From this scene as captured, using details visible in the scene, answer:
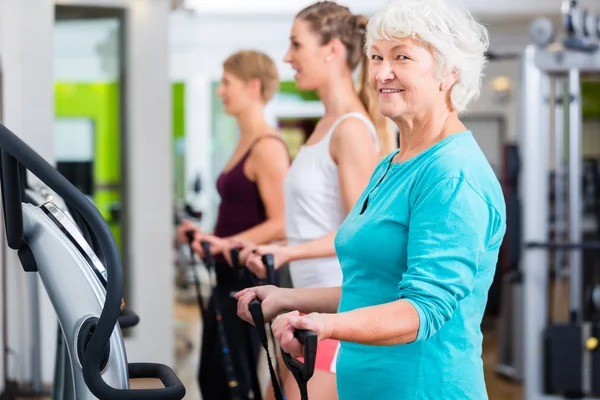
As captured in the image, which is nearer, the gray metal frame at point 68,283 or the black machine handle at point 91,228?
the black machine handle at point 91,228

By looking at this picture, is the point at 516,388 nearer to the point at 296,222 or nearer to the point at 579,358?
the point at 579,358

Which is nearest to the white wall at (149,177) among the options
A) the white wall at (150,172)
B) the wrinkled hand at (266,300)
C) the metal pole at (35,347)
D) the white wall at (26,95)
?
the white wall at (150,172)

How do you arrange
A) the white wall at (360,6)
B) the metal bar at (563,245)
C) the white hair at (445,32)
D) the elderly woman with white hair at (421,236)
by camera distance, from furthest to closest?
the white wall at (360,6)
the metal bar at (563,245)
the white hair at (445,32)
the elderly woman with white hair at (421,236)

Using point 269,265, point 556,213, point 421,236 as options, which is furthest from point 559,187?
point 421,236

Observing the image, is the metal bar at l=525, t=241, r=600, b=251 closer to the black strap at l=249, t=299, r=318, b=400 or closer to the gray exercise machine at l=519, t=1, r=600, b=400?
the gray exercise machine at l=519, t=1, r=600, b=400

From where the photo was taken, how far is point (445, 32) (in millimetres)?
1471

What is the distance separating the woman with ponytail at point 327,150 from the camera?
7.16 ft

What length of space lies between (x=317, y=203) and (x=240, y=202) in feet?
2.90

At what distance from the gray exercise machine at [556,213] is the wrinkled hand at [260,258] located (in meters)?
2.45

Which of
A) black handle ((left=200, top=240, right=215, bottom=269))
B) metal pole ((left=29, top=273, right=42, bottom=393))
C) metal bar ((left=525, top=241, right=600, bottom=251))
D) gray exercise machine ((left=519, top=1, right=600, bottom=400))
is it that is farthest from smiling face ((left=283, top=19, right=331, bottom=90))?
metal pole ((left=29, top=273, right=42, bottom=393))

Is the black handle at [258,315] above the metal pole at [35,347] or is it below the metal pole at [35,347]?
above

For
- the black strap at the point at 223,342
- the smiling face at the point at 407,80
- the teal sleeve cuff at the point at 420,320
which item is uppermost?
the smiling face at the point at 407,80

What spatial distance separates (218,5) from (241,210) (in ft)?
23.6

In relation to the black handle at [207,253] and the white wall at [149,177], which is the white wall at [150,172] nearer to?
the white wall at [149,177]
